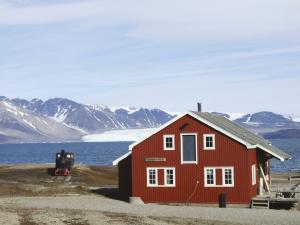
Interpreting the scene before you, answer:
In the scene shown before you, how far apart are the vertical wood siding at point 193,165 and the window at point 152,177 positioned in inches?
13.4

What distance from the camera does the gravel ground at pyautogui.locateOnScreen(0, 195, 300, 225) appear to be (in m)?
44.5

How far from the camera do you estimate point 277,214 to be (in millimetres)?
49375

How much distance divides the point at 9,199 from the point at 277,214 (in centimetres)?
2362

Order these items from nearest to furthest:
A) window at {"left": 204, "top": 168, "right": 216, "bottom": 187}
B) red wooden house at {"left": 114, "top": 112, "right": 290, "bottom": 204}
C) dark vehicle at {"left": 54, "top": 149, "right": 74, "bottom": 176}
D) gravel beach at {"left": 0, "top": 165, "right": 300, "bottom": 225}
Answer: gravel beach at {"left": 0, "top": 165, "right": 300, "bottom": 225}
red wooden house at {"left": 114, "top": 112, "right": 290, "bottom": 204}
window at {"left": 204, "top": 168, "right": 216, "bottom": 187}
dark vehicle at {"left": 54, "top": 149, "right": 74, "bottom": 176}

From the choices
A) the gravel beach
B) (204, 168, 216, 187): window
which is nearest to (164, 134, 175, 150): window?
(204, 168, 216, 187): window

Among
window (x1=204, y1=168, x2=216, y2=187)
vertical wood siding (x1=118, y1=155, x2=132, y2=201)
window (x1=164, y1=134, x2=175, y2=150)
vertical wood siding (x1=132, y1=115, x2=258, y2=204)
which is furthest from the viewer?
vertical wood siding (x1=118, y1=155, x2=132, y2=201)

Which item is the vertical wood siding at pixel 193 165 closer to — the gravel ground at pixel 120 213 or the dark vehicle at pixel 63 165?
the gravel ground at pixel 120 213

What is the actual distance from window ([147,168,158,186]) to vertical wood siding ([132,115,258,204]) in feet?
1.12

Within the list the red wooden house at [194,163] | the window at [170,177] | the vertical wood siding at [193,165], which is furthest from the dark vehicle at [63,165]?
the window at [170,177]

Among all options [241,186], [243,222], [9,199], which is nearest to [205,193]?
[241,186]

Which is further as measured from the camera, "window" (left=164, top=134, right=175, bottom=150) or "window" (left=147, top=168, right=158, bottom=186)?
"window" (left=147, top=168, right=158, bottom=186)

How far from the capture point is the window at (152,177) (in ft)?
190

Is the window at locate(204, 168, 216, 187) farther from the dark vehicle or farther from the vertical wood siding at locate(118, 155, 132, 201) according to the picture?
the dark vehicle

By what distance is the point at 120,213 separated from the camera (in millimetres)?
49125
